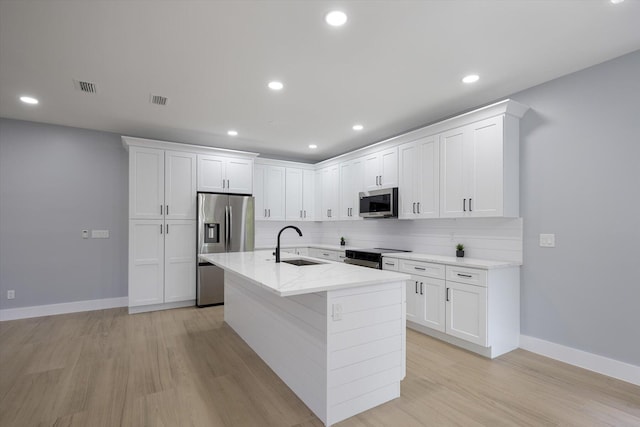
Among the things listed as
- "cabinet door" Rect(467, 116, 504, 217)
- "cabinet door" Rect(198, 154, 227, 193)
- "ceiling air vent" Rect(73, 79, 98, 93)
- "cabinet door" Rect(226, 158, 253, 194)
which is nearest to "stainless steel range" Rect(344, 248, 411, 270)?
"cabinet door" Rect(467, 116, 504, 217)

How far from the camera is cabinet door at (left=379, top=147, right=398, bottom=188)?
4.42m

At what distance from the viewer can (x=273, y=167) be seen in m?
5.98

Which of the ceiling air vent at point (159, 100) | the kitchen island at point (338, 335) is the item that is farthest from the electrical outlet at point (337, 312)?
the ceiling air vent at point (159, 100)

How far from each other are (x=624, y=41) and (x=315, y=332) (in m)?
3.26

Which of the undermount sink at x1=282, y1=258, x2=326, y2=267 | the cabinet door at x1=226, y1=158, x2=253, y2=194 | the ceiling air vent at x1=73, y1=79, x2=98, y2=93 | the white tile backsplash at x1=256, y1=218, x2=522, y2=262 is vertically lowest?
the undermount sink at x1=282, y1=258, x2=326, y2=267

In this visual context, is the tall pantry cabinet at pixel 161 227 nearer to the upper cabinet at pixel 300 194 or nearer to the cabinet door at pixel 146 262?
the cabinet door at pixel 146 262

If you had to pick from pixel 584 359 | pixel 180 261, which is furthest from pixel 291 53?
pixel 584 359

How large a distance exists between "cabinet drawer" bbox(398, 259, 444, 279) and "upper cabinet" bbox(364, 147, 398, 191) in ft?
4.00

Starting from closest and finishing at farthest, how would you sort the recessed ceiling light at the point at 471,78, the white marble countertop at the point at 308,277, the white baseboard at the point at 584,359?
the white marble countertop at the point at 308,277 < the white baseboard at the point at 584,359 < the recessed ceiling light at the point at 471,78

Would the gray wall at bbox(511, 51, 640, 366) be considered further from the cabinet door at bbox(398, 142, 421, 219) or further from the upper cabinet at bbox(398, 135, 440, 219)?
the cabinet door at bbox(398, 142, 421, 219)

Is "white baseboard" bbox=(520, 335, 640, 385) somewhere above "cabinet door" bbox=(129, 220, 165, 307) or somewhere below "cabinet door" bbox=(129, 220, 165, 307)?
below

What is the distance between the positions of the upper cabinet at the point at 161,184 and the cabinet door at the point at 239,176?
0.58 m

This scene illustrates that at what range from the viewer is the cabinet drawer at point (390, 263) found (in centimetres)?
398

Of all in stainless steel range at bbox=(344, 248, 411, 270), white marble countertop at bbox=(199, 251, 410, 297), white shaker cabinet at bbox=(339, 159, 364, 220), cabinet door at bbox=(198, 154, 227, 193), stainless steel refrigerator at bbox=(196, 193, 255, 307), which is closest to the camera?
white marble countertop at bbox=(199, 251, 410, 297)
